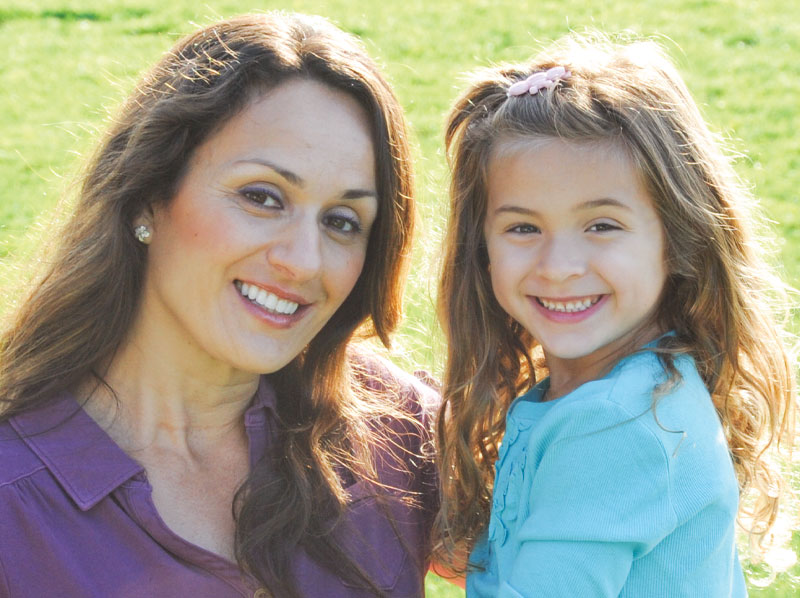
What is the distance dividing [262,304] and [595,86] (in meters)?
0.95

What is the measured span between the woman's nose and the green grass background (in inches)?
168

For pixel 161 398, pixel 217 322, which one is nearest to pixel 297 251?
pixel 217 322

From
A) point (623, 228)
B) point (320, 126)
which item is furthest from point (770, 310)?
point (320, 126)

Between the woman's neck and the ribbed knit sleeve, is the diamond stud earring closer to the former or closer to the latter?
the woman's neck

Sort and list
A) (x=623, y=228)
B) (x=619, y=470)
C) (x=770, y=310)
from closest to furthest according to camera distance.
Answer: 1. (x=619, y=470)
2. (x=623, y=228)
3. (x=770, y=310)

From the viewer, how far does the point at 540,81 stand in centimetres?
291

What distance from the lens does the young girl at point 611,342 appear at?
2510 mm

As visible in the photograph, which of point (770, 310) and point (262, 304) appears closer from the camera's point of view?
point (262, 304)

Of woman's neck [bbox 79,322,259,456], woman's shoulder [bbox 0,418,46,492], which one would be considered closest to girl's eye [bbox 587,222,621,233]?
woman's neck [bbox 79,322,259,456]

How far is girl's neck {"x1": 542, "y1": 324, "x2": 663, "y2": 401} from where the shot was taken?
2.86 metres

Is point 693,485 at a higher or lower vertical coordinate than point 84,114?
higher

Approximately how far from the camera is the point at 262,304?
279cm

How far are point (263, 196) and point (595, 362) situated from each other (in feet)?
2.95

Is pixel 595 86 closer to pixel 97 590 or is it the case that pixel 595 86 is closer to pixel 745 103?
pixel 97 590
